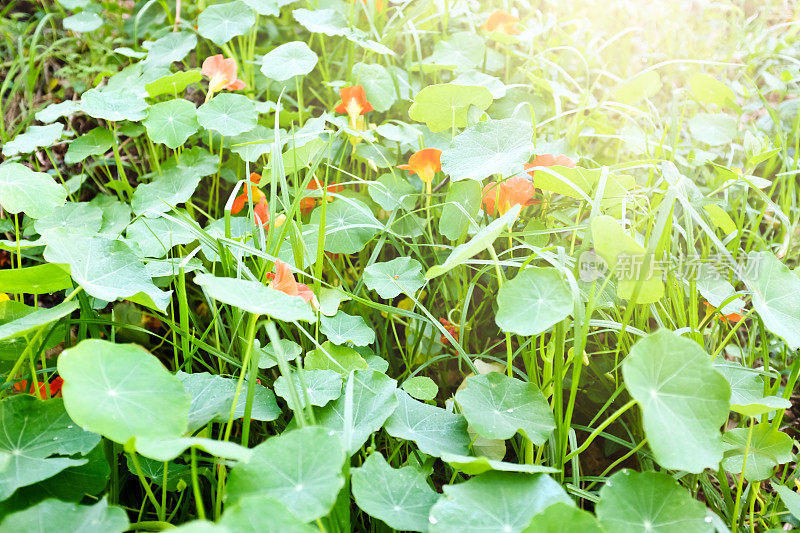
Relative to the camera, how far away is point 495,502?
0.84 meters

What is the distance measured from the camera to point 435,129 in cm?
152

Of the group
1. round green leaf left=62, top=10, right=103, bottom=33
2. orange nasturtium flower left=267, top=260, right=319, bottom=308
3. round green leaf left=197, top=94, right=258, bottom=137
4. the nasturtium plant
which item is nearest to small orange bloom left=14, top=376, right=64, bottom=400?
the nasturtium plant

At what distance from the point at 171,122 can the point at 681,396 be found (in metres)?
1.47

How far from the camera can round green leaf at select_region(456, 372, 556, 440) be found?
3.18 ft

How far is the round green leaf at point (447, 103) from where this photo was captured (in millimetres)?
1388

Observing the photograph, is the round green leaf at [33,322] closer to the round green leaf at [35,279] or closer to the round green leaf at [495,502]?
the round green leaf at [35,279]

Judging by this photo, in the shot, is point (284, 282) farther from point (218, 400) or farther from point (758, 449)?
point (758, 449)

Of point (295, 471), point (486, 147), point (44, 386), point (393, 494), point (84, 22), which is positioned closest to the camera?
point (295, 471)

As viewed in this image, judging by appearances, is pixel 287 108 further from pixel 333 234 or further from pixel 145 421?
pixel 145 421

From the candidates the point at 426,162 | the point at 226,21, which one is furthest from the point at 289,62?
the point at 426,162

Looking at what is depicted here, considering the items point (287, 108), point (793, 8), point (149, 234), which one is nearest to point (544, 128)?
point (287, 108)

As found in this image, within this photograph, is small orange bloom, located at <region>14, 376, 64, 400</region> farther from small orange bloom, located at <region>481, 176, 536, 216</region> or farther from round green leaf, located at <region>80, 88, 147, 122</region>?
small orange bloom, located at <region>481, 176, 536, 216</region>

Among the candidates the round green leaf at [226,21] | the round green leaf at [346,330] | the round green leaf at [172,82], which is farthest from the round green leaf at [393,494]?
the round green leaf at [226,21]

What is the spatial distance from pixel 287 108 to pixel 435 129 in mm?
760
